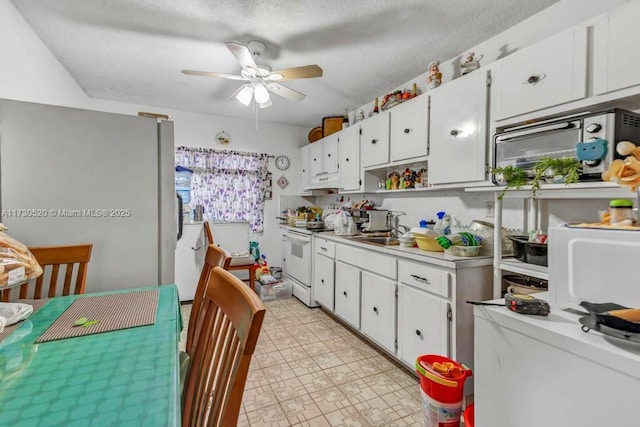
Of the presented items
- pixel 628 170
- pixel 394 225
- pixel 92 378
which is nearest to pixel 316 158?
pixel 394 225

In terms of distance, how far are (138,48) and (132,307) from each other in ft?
7.08

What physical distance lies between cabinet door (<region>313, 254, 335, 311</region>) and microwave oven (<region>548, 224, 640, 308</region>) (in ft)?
6.99

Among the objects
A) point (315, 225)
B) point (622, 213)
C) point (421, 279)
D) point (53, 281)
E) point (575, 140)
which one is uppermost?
point (575, 140)

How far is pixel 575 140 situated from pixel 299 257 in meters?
2.98

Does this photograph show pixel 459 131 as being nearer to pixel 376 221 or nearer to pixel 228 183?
pixel 376 221

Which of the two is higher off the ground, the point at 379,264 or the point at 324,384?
the point at 379,264

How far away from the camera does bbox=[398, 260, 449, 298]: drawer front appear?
70.3 inches

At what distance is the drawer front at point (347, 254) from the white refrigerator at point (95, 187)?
1.52 meters

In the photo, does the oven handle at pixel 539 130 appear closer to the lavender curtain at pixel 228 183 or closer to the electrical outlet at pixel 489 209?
the electrical outlet at pixel 489 209

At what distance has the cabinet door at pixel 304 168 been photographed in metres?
4.32

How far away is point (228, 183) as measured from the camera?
4.07 meters

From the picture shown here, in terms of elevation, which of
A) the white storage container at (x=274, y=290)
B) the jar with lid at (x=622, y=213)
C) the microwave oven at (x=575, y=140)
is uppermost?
the microwave oven at (x=575, y=140)

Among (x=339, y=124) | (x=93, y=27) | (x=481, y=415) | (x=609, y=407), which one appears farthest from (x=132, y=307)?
(x=339, y=124)

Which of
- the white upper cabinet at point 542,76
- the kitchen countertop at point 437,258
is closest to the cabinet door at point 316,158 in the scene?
the kitchen countertop at point 437,258
